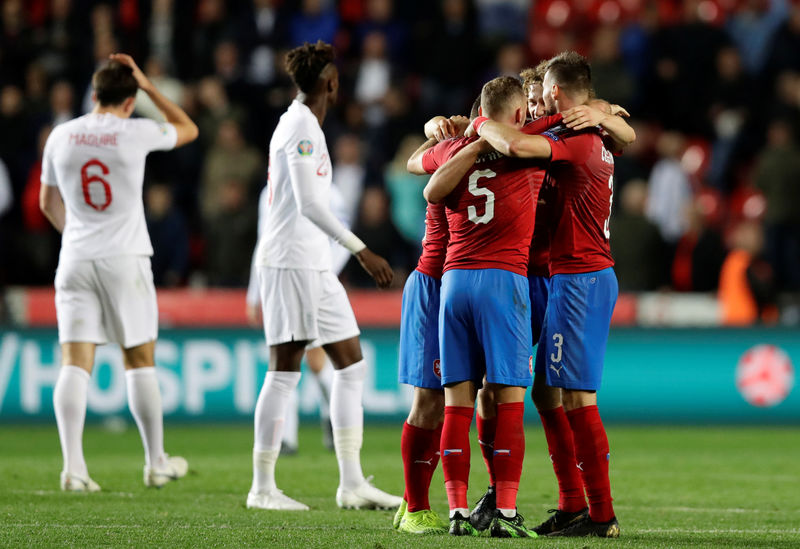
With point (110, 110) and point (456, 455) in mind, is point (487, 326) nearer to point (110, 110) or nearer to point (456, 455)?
point (456, 455)

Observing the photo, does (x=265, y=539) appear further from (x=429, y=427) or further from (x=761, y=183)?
(x=761, y=183)

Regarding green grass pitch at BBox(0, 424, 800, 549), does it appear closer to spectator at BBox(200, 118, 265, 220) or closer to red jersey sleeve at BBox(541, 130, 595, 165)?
red jersey sleeve at BBox(541, 130, 595, 165)

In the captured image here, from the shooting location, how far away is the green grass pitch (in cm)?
602

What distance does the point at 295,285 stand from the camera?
7230mm

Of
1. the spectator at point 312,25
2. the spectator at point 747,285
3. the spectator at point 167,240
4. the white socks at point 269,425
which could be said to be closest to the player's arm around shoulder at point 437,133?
the white socks at point 269,425

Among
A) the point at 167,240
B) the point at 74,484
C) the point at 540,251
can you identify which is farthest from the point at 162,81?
the point at 540,251

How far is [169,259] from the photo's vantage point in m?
14.5

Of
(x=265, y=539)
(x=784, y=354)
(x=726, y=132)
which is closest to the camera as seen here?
(x=265, y=539)

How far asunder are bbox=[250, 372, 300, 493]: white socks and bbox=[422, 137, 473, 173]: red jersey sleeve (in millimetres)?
1593

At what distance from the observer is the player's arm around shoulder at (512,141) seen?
588cm

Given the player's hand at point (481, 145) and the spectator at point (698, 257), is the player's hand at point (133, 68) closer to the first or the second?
the player's hand at point (481, 145)

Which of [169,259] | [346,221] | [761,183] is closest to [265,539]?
[346,221]

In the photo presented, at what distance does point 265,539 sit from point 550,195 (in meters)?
2.16

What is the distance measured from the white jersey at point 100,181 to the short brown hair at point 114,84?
11 centimetres
